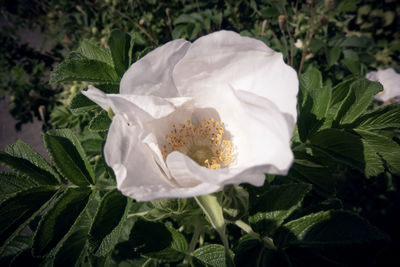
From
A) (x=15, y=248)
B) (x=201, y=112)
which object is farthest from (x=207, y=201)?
(x=15, y=248)

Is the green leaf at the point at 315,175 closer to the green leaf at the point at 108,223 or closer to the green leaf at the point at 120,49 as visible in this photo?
the green leaf at the point at 108,223

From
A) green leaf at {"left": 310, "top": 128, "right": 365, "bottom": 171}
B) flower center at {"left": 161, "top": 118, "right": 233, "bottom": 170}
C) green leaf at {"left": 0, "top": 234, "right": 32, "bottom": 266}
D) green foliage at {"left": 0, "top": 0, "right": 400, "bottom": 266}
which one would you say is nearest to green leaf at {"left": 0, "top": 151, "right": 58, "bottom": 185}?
green foliage at {"left": 0, "top": 0, "right": 400, "bottom": 266}

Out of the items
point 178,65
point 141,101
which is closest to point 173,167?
point 141,101

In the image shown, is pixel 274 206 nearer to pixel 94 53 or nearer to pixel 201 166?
pixel 201 166

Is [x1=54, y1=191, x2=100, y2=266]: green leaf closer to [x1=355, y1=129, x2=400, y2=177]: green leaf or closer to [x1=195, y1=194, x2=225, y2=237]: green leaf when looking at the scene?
[x1=195, y1=194, x2=225, y2=237]: green leaf

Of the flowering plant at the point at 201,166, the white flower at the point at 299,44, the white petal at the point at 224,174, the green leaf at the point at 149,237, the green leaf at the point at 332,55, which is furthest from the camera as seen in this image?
the white flower at the point at 299,44

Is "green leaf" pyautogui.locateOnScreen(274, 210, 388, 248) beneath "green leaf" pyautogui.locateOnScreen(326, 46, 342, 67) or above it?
beneath

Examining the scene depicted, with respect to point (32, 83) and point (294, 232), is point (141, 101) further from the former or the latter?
point (32, 83)

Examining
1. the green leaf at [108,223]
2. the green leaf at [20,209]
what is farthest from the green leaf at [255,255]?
the green leaf at [20,209]
